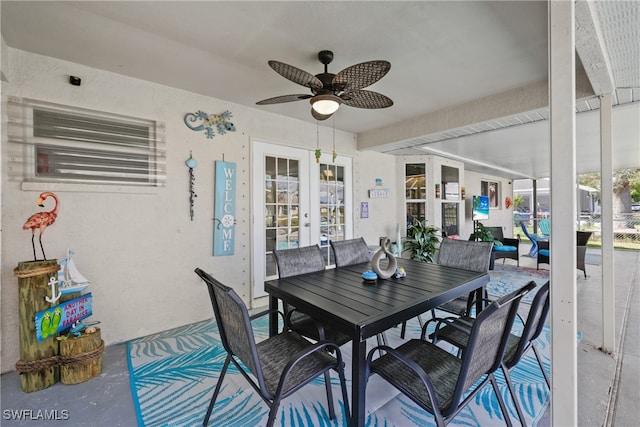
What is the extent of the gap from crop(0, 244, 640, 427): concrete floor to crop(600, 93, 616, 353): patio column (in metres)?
0.20

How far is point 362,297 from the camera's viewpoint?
1.85 metres

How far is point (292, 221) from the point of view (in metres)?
3.94

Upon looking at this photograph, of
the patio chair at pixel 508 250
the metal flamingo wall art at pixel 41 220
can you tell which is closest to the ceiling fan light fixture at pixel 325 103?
the metal flamingo wall art at pixel 41 220

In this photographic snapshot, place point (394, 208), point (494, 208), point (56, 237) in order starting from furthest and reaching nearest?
point (494, 208)
point (394, 208)
point (56, 237)

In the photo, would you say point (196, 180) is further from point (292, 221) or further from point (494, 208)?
point (494, 208)

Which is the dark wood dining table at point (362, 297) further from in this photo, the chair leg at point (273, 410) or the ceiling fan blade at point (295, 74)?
the ceiling fan blade at point (295, 74)

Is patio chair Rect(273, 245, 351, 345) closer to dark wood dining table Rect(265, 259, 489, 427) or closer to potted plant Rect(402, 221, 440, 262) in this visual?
dark wood dining table Rect(265, 259, 489, 427)

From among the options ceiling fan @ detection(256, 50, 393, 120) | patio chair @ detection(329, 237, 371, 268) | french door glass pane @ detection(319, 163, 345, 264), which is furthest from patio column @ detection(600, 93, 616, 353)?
french door glass pane @ detection(319, 163, 345, 264)

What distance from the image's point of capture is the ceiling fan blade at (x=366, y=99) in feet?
7.22

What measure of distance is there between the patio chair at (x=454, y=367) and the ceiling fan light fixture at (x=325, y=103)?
66.3 inches

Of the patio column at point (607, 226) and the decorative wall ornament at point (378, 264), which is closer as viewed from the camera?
the decorative wall ornament at point (378, 264)

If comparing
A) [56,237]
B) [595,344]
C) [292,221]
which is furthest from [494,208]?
[56,237]

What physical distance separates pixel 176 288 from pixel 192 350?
0.74 metres

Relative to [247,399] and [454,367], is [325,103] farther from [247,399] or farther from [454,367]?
[247,399]
